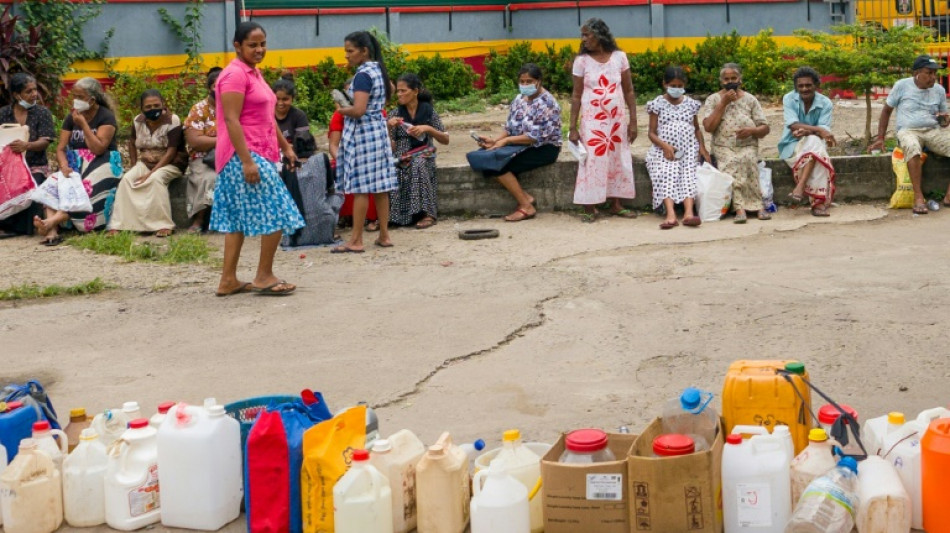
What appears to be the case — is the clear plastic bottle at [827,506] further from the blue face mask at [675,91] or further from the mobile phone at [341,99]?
the blue face mask at [675,91]

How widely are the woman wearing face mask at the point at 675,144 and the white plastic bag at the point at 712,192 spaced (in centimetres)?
7

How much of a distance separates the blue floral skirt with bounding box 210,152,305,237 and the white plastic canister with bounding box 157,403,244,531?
10.6 feet

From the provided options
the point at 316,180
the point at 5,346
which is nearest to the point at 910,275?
the point at 316,180

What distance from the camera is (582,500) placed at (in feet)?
13.2

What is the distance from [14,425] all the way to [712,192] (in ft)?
21.0

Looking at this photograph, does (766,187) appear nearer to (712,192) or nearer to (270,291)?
(712,192)

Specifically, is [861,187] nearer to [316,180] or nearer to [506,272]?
[506,272]

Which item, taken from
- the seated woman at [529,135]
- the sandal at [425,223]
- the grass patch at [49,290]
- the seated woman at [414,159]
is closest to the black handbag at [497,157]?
the seated woman at [529,135]

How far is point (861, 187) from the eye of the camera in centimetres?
1045

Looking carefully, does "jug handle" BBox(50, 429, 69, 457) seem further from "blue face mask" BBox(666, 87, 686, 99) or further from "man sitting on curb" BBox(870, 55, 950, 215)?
"man sitting on curb" BBox(870, 55, 950, 215)

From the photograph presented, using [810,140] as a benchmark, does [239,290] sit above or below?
below

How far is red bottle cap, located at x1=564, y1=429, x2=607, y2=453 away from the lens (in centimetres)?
406

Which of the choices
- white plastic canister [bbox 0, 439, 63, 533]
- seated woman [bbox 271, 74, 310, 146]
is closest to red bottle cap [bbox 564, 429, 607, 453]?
white plastic canister [bbox 0, 439, 63, 533]

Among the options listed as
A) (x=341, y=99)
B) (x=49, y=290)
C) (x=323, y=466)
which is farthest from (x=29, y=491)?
(x=341, y=99)
